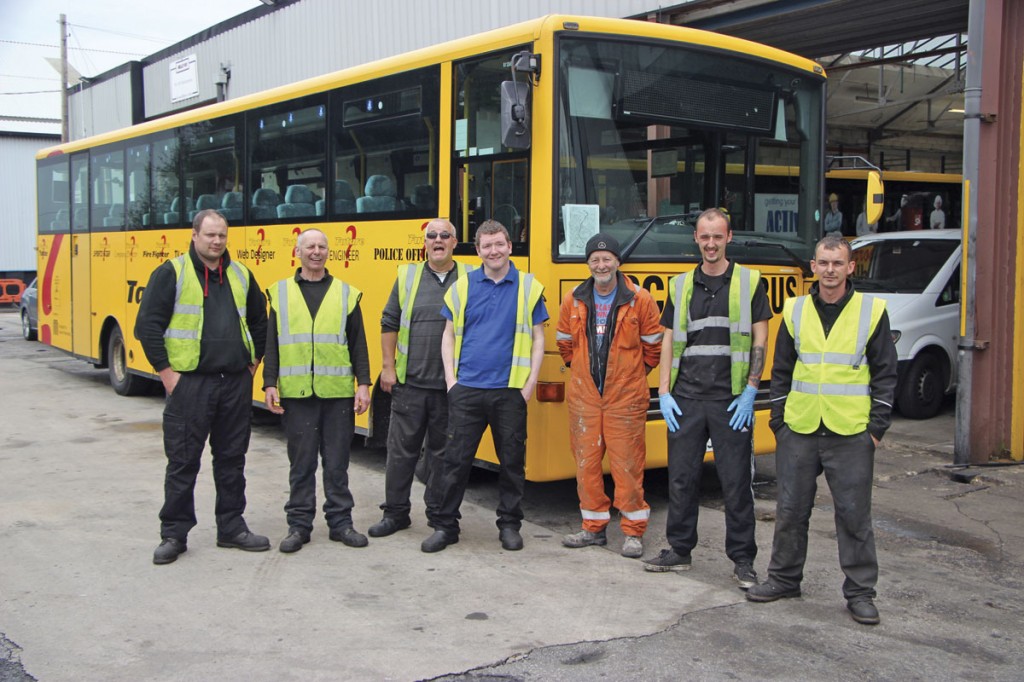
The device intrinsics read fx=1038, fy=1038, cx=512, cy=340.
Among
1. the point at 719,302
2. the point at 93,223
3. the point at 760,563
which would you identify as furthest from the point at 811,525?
the point at 93,223

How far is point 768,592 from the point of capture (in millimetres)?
5156

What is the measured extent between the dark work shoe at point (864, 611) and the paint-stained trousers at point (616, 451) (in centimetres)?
139

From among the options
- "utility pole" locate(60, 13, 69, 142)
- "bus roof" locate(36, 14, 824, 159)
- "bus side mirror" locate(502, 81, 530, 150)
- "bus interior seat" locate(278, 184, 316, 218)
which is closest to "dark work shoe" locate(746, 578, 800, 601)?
"bus side mirror" locate(502, 81, 530, 150)

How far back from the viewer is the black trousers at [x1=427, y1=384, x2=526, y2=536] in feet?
19.7

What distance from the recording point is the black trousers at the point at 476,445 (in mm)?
6004

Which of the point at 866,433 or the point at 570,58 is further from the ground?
the point at 570,58

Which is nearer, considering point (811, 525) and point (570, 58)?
point (570, 58)

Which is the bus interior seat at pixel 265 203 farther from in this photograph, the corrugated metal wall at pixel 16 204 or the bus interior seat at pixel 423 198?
the corrugated metal wall at pixel 16 204

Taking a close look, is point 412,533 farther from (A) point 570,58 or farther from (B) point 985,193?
(B) point 985,193

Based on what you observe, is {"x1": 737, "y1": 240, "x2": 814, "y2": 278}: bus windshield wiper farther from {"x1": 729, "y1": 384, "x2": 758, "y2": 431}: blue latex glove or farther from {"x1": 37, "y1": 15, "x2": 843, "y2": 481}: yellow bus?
{"x1": 729, "y1": 384, "x2": 758, "y2": 431}: blue latex glove

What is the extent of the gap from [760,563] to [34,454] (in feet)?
20.5

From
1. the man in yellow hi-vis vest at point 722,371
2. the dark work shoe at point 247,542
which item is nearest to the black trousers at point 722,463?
the man in yellow hi-vis vest at point 722,371

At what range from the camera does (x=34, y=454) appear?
887 centimetres

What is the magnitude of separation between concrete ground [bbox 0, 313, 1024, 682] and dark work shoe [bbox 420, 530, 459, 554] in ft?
0.18
